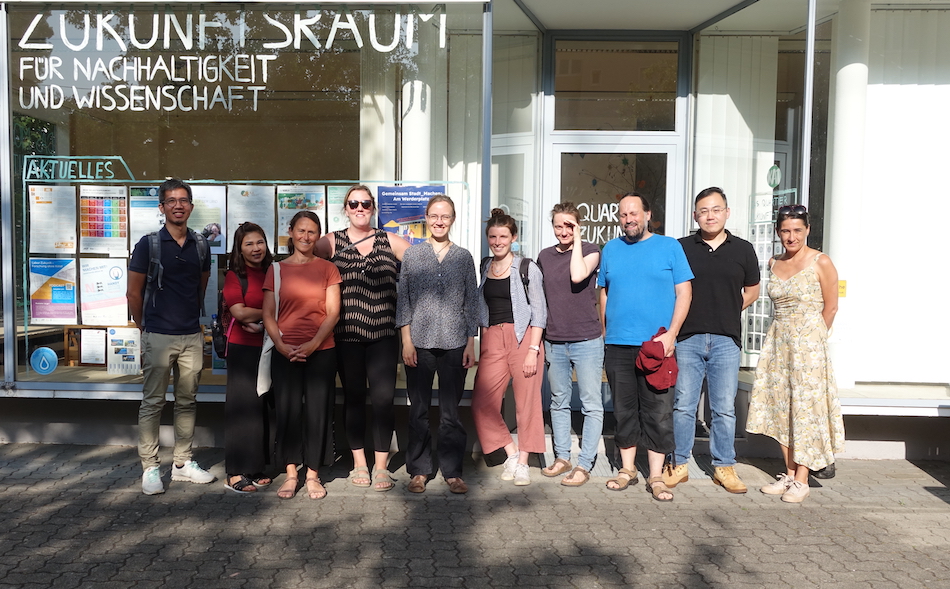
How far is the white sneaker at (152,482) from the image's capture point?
16.2ft

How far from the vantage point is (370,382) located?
516 centimetres

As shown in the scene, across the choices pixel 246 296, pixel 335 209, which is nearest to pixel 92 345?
pixel 246 296

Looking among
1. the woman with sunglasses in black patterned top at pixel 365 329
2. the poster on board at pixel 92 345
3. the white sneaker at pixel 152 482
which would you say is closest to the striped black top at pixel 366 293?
the woman with sunglasses in black patterned top at pixel 365 329

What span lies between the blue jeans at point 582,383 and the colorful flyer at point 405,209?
1494 millimetres

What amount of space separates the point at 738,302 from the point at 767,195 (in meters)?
2.14

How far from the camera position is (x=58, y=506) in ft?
15.4

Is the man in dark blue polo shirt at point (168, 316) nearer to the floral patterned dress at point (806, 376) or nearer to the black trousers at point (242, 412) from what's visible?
the black trousers at point (242, 412)

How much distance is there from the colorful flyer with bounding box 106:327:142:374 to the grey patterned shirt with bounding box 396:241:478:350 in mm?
2480

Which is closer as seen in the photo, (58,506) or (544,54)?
(58,506)

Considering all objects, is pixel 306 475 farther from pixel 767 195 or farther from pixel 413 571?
pixel 767 195

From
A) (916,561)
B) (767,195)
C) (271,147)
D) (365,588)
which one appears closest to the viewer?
(365,588)

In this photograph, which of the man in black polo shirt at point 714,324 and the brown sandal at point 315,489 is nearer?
the brown sandal at point 315,489

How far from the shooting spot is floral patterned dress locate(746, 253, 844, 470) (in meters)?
5.00

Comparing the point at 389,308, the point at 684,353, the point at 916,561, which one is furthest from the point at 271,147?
the point at 916,561
